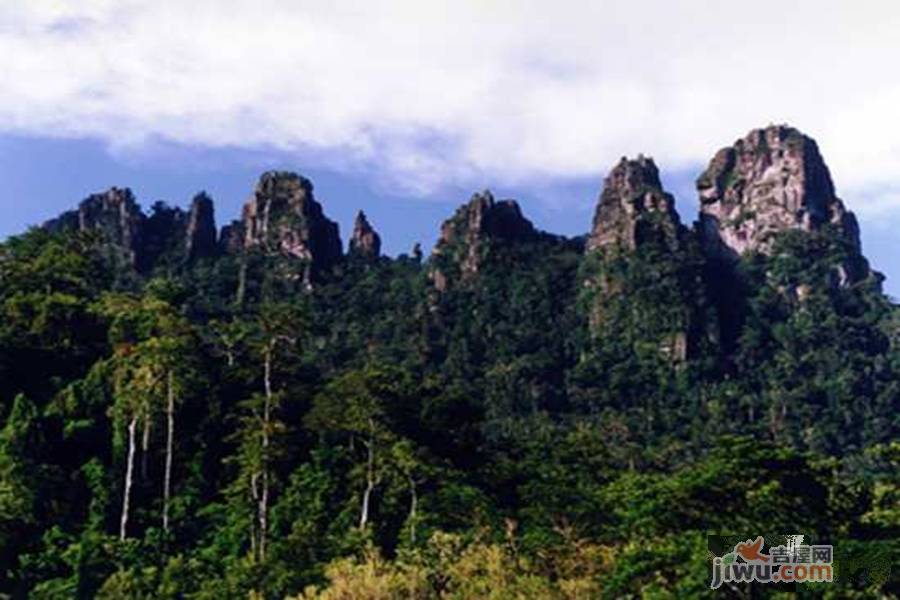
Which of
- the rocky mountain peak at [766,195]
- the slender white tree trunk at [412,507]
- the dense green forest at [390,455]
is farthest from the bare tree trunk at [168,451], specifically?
the rocky mountain peak at [766,195]

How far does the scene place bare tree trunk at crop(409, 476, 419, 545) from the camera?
4461cm

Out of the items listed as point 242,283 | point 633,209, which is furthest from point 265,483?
point 633,209

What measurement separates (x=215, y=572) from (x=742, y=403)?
266 ft

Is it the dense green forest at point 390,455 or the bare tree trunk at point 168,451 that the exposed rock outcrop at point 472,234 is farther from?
the bare tree trunk at point 168,451

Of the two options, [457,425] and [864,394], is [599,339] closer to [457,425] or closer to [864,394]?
[864,394]

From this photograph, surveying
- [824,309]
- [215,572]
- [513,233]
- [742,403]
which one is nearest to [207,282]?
[513,233]

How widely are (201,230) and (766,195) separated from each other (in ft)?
252

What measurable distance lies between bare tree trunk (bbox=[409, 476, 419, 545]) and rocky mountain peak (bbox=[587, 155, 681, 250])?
3524 inches

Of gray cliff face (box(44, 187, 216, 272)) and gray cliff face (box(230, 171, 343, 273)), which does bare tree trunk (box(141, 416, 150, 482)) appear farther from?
gray cliff face (box(44, 187, 216, 272))

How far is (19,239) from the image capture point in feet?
232

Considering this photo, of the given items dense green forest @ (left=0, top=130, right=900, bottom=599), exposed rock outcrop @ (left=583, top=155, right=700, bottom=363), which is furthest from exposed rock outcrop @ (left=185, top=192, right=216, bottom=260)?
exposed rock outcrop @ (left=583, top=155, right=700, bottom=363)

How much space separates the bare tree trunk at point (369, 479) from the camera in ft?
163

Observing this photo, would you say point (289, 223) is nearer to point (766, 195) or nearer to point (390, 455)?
point (766, 195)

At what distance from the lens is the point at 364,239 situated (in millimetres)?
150000
